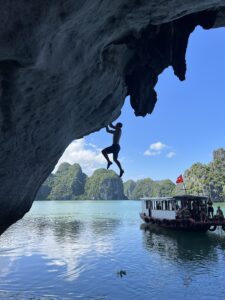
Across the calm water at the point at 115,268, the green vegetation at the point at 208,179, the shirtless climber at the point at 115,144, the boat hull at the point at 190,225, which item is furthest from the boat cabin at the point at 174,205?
the green vegetation at the point at 208,179

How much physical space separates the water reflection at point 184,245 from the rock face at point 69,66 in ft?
58.0

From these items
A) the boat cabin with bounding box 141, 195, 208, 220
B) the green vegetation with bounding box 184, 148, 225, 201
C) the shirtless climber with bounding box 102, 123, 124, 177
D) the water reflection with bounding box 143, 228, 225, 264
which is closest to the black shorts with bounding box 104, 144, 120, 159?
the shirtless climber with bounding box 102, 123, 124, 177

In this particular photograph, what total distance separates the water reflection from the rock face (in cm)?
1768

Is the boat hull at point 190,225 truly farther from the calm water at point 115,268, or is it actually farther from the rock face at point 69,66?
the rock face at point 69,66

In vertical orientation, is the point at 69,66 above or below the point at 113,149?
above

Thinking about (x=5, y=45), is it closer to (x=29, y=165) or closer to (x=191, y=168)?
(x=29, y=165)

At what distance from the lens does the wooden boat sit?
31.4m

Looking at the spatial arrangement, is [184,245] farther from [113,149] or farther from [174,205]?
[113,149]

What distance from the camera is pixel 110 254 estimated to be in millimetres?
25766

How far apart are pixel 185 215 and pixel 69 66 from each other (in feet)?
97.6

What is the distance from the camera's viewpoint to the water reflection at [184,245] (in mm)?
24297

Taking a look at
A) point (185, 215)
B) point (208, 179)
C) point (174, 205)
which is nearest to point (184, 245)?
point (185, 215)

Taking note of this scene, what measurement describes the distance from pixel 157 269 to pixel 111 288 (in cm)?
506

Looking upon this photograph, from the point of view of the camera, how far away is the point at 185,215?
32.8m
